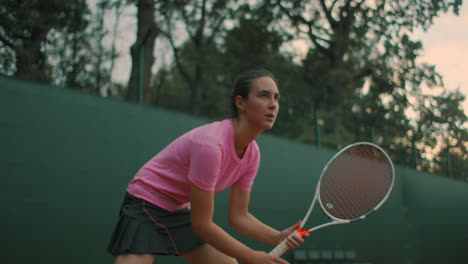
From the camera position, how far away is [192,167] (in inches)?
60.0

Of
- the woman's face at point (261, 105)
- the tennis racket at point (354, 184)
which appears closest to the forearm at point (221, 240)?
the woman's face at point (261, 105)

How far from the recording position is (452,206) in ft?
19.8

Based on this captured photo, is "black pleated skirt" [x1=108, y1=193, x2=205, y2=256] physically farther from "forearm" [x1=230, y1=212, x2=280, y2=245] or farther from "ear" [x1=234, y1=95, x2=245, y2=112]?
"ear" [x1=234, y1=95, x2=245, y2=112]

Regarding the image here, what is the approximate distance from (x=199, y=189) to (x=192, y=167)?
0.08 m

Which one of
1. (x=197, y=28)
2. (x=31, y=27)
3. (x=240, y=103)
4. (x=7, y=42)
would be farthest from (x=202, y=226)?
(x=197, y=28)

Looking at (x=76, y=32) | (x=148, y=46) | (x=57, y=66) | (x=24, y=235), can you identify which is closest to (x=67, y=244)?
(x=24, y=235)

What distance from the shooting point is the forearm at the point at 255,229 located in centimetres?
184

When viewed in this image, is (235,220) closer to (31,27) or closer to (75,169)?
(75,169)

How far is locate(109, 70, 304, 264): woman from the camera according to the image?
1.53 meters

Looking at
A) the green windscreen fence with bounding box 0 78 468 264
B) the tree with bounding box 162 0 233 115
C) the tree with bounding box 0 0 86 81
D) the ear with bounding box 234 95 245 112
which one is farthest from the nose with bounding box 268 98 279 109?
the tree with bounding box 162 0 233 115

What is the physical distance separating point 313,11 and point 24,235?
1058cm

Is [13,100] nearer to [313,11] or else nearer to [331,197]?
[331,197]

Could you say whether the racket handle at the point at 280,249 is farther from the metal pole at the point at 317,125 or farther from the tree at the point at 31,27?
the metal pole at the point at 317,125

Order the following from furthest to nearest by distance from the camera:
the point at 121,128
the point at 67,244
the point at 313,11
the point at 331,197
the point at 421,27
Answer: the point at 313,11
the point at 421,27
the point at 121,128
the point at 67,244
the point at 331,197
